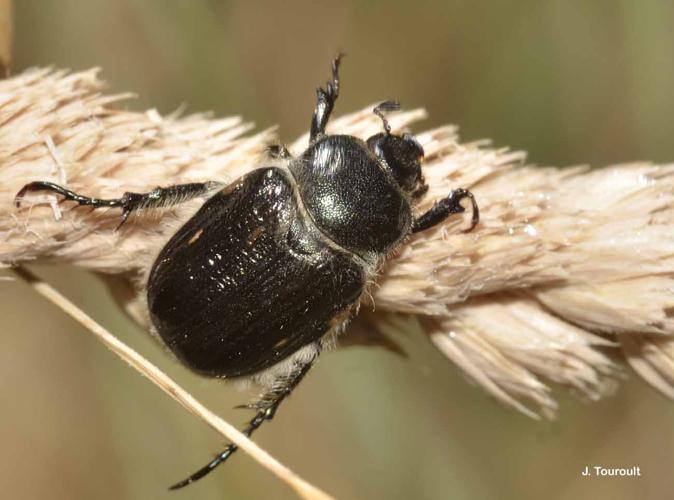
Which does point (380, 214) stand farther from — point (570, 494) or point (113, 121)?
point (570, 494)

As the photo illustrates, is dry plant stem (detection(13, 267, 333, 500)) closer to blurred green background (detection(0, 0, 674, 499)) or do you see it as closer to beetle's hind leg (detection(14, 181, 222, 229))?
beetle's hind leg (detection(14, 181, 222, 229))

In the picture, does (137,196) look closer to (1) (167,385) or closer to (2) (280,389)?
(1) (167,385)

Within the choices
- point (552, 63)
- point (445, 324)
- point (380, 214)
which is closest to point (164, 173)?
point (380, 214)

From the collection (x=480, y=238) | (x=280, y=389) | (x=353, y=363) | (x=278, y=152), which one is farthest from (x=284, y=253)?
(x=353, y=363)

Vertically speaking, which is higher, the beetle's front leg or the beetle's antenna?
the beetle's antenna

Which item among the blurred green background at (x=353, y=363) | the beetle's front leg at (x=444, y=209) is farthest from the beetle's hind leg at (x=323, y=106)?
the blurred green background at (x=353, y=363)

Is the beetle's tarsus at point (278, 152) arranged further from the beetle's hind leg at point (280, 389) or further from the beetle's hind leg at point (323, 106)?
the beetle's hind leg at point (280, 389)

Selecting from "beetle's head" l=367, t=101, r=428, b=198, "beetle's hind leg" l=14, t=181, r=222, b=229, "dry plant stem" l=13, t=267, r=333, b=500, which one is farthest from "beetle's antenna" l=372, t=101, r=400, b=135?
"dry plant stem" l=13, t=267, r=333, b=500
